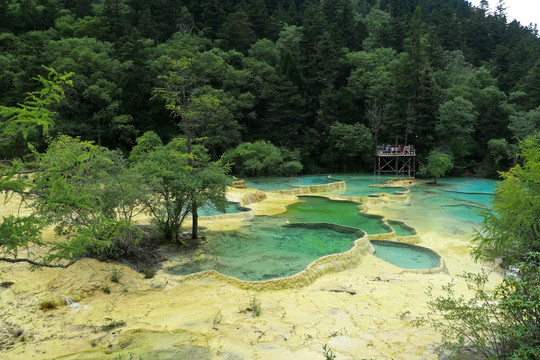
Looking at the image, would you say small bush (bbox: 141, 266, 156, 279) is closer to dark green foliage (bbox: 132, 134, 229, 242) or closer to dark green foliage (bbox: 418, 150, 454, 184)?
dark green foliage (bbox: 132, 134, 229, 242)

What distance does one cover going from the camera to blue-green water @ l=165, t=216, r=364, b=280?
368 inches

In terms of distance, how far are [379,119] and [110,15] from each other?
3009 cm

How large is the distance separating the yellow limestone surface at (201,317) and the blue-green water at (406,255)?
1.39 meters

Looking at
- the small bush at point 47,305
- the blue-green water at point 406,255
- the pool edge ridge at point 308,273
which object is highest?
the small bush at point 47,305

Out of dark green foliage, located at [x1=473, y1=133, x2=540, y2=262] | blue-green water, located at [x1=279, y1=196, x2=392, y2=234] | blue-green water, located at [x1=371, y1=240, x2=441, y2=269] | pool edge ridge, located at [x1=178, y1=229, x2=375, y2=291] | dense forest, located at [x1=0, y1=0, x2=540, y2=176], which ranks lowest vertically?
blue-green water, located at [x1=371, y1=240, x2=441, y2=269]

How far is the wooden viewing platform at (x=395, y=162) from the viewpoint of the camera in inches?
1216

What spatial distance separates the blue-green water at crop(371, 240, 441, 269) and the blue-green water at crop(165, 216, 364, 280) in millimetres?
951

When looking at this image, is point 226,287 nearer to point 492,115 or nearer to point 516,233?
point 516,233

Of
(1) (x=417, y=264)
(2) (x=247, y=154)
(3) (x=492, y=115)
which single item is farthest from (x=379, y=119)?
(1) (x=417, y=264)

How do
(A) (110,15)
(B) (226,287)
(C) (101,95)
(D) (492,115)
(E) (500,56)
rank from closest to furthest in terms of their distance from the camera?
1. (B) (226,287)
2. (C) (101,95)
3. (D) (492,115)
4. (A) (110,15)
5. (E) (500,56)

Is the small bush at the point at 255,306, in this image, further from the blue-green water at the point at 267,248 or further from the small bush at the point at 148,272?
the small bush at the point at 148,272

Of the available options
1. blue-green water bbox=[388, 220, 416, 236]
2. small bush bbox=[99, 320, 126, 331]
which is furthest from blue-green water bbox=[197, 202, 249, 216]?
small bush bbox=[99, 320, 126, 331]

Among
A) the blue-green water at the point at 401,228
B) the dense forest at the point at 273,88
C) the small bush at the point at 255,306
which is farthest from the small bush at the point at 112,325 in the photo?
the dense forest at the point at 273,88

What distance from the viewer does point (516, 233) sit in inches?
318
